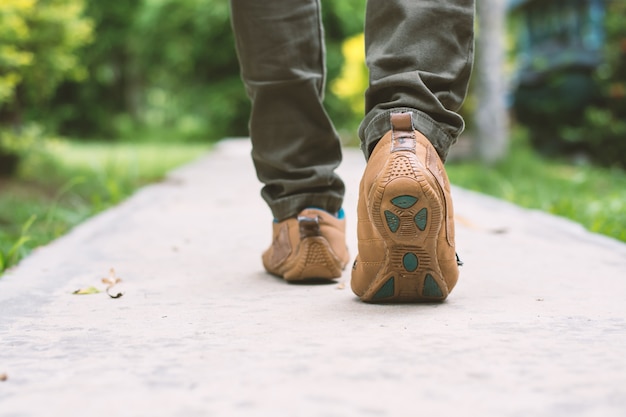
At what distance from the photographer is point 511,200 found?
489 centimetres

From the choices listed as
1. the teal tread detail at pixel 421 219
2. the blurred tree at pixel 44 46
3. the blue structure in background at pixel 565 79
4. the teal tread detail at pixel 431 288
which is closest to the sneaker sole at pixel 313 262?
the teal tread detail at pixel 431 288

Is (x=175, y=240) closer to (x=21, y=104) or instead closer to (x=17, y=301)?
(x=17, y=301)

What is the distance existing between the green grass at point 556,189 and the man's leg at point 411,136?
1545 mm

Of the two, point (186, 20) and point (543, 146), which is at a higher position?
point (186, 20)

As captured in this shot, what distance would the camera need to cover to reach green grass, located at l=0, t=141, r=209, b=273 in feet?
Result: 10.3

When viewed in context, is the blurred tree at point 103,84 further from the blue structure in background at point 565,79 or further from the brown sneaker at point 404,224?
the brown sneaker at point 404,224

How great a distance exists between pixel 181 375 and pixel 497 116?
7.24 metres

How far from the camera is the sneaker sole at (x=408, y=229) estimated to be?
1.56m

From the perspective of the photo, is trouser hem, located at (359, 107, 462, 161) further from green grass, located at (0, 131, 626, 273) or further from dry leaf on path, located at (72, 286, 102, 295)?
green grass, located at (0, 131, 626, 273)

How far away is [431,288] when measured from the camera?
5.65ft

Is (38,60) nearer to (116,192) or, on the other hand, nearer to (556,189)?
(116,192)

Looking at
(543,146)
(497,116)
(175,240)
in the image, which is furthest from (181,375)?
(543,146)

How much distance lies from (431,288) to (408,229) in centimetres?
19

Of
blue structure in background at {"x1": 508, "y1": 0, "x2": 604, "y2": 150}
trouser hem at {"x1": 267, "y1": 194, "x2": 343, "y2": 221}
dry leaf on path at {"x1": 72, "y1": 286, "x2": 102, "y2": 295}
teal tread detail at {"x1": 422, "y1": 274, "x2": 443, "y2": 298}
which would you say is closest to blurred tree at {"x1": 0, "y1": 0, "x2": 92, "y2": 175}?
dry leaf on path at {"x1": 72, "y1": 286, "x2": 102, "y2": 295}
